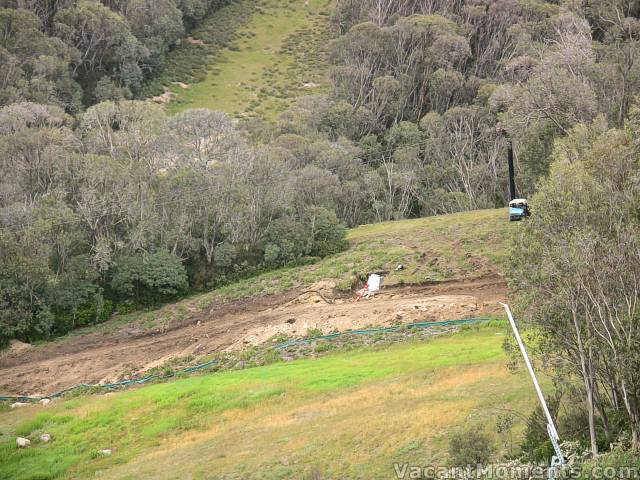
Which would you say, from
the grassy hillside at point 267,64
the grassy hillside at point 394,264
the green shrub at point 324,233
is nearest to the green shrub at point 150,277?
the grassy hillside at point 394,264

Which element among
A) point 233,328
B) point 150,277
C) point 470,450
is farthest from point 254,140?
point 470,450

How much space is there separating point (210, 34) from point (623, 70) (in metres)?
86.4

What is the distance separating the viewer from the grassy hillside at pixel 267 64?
106 m

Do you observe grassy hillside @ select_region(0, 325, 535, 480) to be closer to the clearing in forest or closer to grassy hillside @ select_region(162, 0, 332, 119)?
the clearing in forest

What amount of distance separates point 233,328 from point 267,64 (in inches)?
3230

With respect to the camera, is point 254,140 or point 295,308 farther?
point 254,140

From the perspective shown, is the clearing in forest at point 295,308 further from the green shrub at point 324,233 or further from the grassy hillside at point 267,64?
the grassy hillside at point 267,64

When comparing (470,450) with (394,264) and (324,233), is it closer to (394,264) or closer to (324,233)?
(394,264)

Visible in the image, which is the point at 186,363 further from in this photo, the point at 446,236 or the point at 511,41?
the point at 511,41

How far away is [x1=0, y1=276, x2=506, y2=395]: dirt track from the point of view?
40.5 meters

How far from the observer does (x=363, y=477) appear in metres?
22.2

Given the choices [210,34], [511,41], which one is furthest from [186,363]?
[210,34]

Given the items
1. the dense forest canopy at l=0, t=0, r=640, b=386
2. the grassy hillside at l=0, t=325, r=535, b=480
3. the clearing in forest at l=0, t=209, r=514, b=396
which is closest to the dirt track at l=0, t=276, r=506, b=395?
the clearing in forest at l=0, t=209, r=514, b=396

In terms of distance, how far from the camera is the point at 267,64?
119688 millimetres
